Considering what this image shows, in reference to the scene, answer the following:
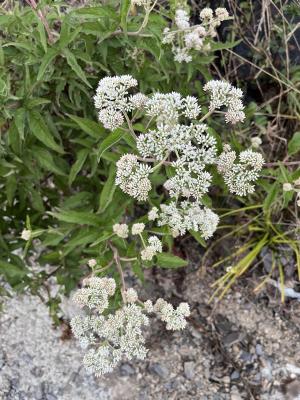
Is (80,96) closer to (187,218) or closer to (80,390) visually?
(187,218)

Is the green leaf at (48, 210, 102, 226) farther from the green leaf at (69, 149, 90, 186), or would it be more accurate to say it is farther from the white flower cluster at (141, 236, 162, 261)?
the white flower cluster at (141, 236, 162, 261)

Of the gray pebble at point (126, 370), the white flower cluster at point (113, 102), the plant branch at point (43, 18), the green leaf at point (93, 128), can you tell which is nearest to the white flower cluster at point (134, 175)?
the white flower cluster at point (113, 102)

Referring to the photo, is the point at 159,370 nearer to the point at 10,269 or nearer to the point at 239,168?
the point at 10,269

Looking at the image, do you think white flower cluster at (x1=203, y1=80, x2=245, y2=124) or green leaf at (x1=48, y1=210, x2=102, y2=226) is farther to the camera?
green leaf at (x1=48, y1=210, x2=102, y2=226)

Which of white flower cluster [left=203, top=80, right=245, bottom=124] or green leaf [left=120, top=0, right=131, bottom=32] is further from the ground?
green leaf [left=120, top=0, right=131, bottom=32]

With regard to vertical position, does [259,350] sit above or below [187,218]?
below

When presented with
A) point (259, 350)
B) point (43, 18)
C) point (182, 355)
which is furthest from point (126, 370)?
point (43, 18)

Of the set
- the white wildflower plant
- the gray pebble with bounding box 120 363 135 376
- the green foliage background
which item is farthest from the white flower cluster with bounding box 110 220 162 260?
the gray pebble with bounding box 120 363 135 376

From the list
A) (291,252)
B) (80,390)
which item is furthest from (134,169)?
(291,252)
